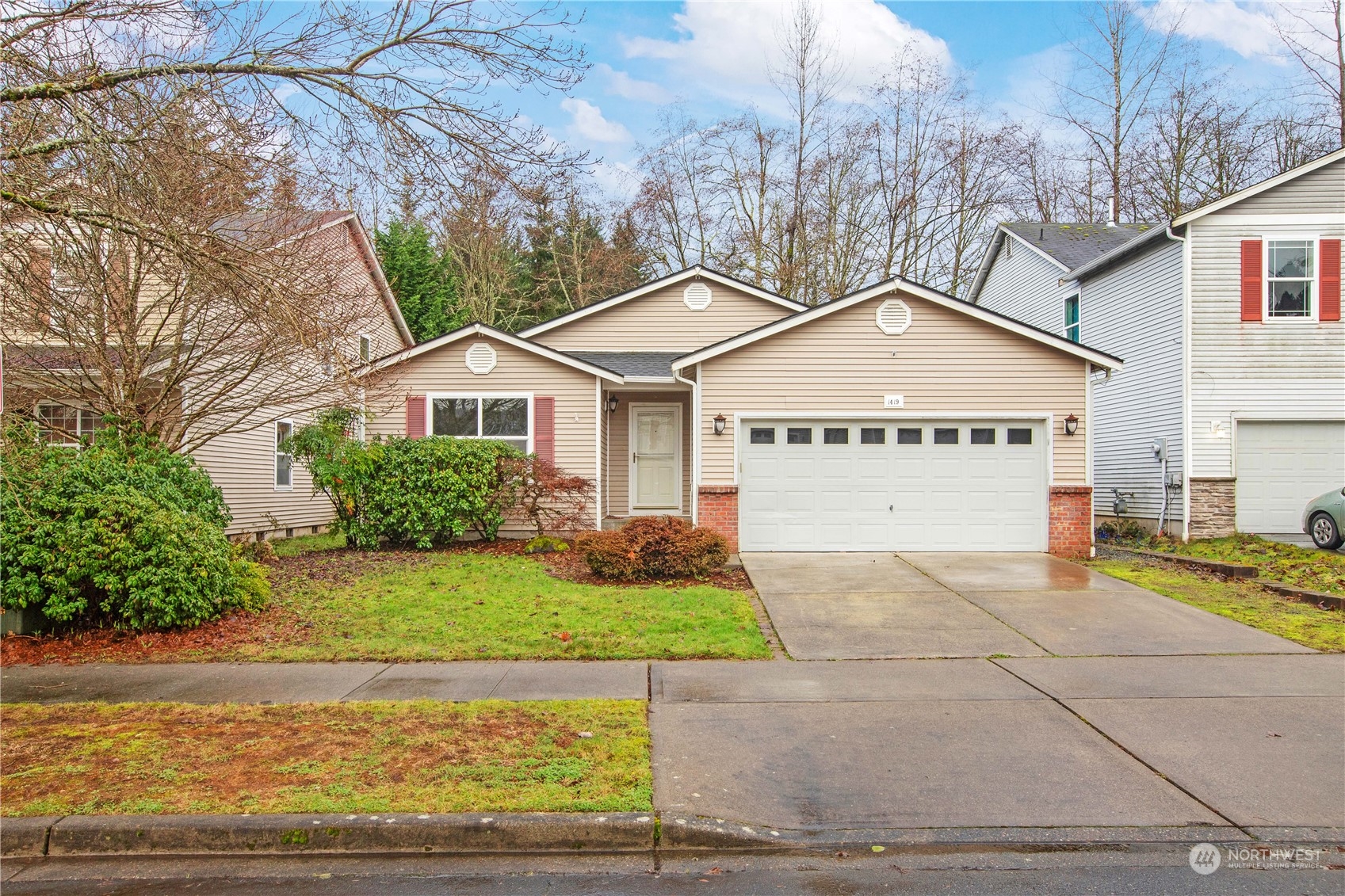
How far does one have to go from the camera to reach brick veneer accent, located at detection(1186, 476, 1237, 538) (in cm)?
1559

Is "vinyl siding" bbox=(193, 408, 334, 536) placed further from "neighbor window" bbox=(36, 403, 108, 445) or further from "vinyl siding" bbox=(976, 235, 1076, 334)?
"vinyl siding" bbox=(976, 235, 1076, 334)

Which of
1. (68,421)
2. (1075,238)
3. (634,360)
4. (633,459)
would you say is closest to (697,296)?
(634,360)

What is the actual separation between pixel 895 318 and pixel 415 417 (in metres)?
8.31

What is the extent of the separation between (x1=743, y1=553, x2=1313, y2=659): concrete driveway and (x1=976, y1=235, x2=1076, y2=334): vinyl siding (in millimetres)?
10282

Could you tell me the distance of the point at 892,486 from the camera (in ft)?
45.5

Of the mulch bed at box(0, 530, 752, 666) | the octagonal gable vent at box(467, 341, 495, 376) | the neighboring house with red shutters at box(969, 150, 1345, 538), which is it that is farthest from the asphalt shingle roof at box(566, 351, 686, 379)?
the neighboring house with red shutters at box(969, 150, 1345, 538)

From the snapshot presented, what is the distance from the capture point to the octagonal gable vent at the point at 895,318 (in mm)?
13938

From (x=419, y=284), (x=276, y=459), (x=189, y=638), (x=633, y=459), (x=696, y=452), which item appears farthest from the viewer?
(x=419, y=284)

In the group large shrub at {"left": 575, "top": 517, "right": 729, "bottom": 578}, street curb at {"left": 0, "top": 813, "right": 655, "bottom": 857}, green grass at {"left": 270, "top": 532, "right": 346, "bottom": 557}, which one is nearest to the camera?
street curb at {"left": 0, "top": 813, "right": 655, "bottom": 857}

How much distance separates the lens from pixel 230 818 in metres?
4.35

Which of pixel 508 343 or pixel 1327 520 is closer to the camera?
pixel 1327 520

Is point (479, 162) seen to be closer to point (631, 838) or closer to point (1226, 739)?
point (631, 838)

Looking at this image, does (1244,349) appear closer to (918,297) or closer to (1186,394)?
(1186,394)

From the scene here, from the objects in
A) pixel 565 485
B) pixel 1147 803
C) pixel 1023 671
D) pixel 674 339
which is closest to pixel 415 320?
pixel 674 339
